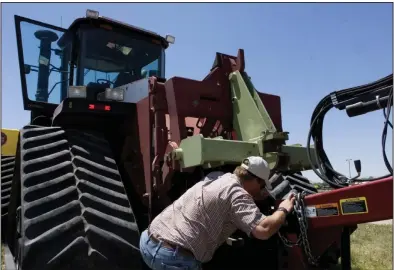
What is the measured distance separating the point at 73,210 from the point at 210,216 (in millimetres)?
1188

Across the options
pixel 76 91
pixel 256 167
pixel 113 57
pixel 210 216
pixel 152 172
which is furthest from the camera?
pixel 113 57

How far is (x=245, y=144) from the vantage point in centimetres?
351

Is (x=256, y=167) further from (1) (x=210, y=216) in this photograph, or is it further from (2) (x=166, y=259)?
(2) (x=166, y=259)

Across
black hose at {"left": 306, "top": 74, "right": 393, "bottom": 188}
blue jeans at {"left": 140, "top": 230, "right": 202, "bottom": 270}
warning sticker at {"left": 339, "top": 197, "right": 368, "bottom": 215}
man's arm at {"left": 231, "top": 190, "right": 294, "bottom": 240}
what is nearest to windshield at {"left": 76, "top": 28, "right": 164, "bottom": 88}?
blue jeans at {"left": 140, "top": 230, "right": 202, "bottom": 270}

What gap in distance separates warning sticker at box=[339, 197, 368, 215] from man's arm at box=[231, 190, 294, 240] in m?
0.40

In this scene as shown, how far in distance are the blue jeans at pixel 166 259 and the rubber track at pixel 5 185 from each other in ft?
12.1

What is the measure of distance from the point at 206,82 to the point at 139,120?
2.55 ft

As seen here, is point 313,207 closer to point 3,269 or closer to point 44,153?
point 44,153

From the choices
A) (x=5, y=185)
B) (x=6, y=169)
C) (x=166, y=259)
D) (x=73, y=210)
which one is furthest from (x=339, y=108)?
(x=6, y=169)

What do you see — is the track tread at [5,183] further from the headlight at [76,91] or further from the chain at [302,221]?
the chain at [302,221]

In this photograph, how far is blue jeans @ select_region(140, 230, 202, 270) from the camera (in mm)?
2869

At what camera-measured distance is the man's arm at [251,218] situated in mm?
2719

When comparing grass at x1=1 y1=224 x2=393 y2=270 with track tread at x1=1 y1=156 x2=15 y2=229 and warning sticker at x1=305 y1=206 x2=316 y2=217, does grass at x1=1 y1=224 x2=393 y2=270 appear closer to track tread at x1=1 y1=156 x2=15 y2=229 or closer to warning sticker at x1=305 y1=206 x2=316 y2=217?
track tread at x1=1 y1=156 x2=15 y2=229

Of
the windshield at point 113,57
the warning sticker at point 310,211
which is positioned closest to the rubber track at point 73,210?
the warning sticker at point 310,211
